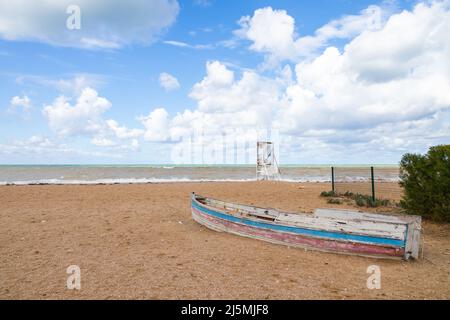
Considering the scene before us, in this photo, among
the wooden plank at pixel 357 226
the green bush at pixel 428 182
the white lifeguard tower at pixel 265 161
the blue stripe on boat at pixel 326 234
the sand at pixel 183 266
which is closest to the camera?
the sand at pixel 183 266

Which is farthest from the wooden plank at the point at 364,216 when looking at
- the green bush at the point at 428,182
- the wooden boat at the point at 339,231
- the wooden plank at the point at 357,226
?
the green bush at the point at 428,182

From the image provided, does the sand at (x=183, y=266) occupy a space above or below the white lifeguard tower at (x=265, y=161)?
below

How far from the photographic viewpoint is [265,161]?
28781 mm

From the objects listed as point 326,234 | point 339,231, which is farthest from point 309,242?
point 339,231

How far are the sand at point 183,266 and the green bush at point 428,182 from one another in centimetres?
48

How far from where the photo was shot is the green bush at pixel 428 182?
932cm

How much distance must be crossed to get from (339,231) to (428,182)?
16.1 ft

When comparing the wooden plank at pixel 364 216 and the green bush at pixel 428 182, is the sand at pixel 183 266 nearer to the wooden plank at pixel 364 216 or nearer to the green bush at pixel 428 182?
the green bush at pixel 428 182

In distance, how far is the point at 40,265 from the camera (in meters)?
6.20

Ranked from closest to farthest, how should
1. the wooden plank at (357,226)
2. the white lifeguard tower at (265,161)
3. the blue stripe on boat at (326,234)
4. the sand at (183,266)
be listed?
the sand at (183,266), the blue stripe on boat at (326,234), the wooden plank at (357,226), the white lifeguard tower at (265,161)

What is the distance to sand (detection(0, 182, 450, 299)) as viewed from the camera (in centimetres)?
488
